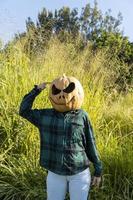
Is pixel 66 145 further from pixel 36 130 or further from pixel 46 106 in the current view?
pixel 46 106

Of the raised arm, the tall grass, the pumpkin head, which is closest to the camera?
the pumpkin head

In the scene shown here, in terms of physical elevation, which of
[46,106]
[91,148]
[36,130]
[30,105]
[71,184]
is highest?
[46,106]

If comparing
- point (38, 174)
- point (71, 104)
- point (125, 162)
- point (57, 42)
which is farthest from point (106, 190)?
point (57, 42)

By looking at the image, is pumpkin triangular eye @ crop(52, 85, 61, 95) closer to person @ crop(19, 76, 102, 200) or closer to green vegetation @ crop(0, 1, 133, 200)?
person @ crop(19, 76, 102, 200)

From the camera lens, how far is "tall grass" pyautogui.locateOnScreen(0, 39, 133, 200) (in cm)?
474

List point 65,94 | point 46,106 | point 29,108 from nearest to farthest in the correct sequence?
point 65,94, point 29,108, point 46,106

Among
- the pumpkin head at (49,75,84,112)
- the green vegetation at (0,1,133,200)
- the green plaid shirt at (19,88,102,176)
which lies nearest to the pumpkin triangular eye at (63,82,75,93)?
the pumpkin head at (49,75,84,112)

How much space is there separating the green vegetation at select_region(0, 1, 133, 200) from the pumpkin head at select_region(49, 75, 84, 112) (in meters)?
1.25

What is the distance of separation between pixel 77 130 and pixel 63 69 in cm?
267

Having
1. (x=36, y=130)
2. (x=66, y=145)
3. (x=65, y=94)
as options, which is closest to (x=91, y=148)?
(x=66, y=145)

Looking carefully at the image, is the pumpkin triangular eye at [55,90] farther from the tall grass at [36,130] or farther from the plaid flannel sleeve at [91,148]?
the tall grass at [36,130]

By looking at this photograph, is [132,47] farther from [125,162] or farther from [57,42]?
[125,162]

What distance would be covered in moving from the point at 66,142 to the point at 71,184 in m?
0.31

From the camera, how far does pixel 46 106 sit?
546 cm
